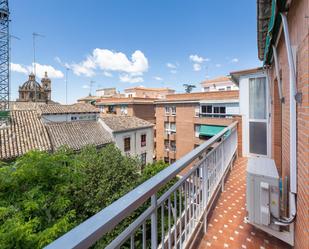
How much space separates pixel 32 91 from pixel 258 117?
48449 mm

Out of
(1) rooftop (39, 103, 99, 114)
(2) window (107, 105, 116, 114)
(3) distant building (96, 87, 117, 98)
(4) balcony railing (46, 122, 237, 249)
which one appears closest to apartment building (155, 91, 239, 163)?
(2) window (107, 105, 116, 114)

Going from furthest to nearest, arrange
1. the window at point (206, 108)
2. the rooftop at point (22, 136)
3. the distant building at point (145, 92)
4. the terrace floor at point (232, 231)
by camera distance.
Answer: the distant building at point (145, 92)
the window at point (206, 108)
the rooftop at point (22, 136)
the terrace floor at point (232, 231)

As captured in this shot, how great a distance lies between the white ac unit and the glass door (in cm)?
422

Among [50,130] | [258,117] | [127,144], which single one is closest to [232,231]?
[258,117]

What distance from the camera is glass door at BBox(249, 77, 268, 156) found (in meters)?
5.98

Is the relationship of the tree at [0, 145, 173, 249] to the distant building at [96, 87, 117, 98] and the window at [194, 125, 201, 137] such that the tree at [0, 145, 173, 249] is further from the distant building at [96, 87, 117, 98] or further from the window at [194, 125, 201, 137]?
the distant building at [96, 87, 117, 98]

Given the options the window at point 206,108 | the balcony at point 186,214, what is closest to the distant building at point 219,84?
the window at point 206,108

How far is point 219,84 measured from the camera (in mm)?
30281

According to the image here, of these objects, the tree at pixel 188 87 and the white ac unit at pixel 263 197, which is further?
the tree at pixel 188 87

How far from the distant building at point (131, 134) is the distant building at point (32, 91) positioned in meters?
31.6

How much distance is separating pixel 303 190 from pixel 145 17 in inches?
730

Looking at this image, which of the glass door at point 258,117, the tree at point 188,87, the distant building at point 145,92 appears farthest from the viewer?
the distant building at point 145,92

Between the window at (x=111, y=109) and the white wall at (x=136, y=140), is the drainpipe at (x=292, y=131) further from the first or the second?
the window at (x=111, y=109)

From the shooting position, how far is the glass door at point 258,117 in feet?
19.6
